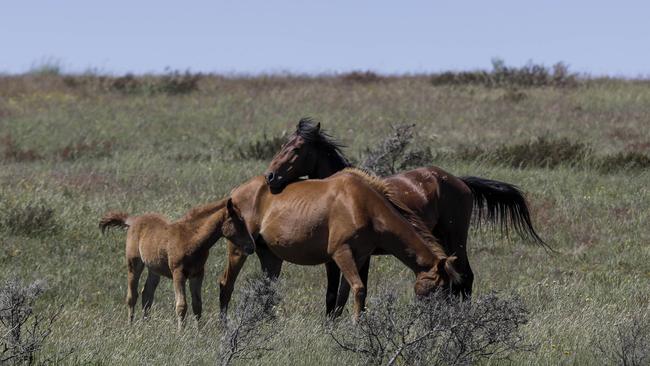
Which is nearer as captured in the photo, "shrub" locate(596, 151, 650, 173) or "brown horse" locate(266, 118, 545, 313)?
"brown horse" locate(266, 118, 545, 313)

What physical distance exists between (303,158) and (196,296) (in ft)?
5.36

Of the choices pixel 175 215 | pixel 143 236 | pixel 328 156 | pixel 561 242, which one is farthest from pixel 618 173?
pixel 143 236

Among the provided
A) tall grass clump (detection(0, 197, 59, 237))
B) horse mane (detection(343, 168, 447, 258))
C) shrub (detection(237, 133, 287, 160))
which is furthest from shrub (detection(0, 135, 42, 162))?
horse mane (detection(343, 168, 447, 258))

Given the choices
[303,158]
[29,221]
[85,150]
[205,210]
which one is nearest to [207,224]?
[205,210]

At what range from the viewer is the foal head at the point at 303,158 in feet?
33.4

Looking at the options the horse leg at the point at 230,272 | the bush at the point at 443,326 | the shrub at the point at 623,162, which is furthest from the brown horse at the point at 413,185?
the shrub at the point at 623,162

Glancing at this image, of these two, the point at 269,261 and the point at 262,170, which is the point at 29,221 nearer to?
the point at 269,261

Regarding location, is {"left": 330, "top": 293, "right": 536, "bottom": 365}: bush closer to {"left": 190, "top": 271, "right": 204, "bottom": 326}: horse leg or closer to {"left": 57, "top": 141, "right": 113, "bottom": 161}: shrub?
{"left": 190, "top": 271, "right": 204, "bottom": 326}: horse leg

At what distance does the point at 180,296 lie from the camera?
967 cm

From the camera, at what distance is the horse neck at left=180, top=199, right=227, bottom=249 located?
9.90 meters

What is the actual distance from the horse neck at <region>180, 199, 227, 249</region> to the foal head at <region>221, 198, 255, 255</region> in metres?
0.07

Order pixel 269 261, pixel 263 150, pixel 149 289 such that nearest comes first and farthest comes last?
1. pixel 269 261
2. pixel 149 289
3. pixel 263 150

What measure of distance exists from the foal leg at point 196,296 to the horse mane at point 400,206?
171 centimetres

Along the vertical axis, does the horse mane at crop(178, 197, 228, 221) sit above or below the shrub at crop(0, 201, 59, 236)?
above
